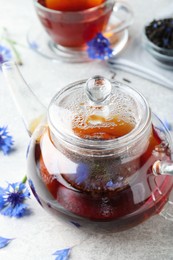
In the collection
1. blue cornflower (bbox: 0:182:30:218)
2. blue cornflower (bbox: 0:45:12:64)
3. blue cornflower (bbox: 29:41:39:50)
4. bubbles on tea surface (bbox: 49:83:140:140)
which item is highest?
bubbles on tea surface (bbox: 49:83:140:140)

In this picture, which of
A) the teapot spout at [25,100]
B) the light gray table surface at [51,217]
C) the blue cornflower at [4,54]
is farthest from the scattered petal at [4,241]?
the blue cornflower at [4,54]

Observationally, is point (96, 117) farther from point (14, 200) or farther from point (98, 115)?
point (14, 200)

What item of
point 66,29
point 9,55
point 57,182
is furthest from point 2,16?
point 57,182

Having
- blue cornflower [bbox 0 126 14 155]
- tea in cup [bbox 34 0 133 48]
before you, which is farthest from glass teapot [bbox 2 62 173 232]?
tea in cup [bbox 34 0 133 48]

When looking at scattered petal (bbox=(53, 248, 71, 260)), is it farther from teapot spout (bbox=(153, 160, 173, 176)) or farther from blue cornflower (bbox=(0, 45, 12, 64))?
blue cornflower (bbox=(0, 45, 12, 64))

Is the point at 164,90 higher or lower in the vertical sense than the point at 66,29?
lower

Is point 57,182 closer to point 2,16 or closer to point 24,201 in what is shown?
point 24,201

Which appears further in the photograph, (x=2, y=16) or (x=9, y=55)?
(x=2, y=16)
